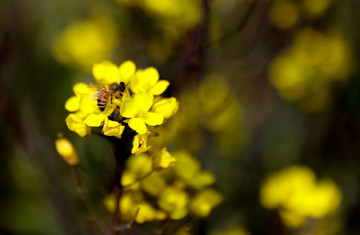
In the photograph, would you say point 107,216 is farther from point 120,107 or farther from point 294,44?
point 294,44

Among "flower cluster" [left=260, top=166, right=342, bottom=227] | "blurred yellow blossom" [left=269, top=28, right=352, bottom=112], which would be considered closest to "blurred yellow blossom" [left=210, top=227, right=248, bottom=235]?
"flower cluster" [left=260, top=166, right=342, bottom=227]

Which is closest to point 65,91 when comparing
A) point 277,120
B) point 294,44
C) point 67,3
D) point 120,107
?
point 67,3

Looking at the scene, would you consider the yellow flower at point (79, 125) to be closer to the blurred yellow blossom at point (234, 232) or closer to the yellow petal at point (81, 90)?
the yellow petal at point (81, 90)

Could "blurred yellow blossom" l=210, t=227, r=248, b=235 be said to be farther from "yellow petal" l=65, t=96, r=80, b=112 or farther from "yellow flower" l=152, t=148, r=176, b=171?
"yellow petal" l=65, t=96, r=80, b=112

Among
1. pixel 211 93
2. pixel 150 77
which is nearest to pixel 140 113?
pixel 150 77

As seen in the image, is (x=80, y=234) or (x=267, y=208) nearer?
(x=80, y=234)

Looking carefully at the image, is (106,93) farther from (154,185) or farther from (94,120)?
(154,185)
